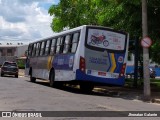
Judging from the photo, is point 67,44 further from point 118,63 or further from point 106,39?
point 118,63

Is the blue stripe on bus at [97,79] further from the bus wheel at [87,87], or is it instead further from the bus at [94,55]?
the bus wheel at [87,87]

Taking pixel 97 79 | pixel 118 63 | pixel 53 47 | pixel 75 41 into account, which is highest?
pixel 75 41

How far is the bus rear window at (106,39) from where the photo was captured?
22.1 meters

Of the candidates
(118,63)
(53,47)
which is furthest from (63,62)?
(118,63)

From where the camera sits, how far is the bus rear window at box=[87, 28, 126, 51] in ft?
72.6

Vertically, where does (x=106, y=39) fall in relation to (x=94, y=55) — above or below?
above

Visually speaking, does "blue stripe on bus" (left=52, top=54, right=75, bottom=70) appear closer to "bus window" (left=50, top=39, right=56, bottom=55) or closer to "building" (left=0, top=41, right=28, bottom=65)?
"bus window" (left=50, top=39, right=56, bottom=55)

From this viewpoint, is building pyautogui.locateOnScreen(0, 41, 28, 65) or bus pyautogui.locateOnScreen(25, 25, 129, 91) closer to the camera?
bus pyautogui.locateOnScreen(25, 25, 129, 91)

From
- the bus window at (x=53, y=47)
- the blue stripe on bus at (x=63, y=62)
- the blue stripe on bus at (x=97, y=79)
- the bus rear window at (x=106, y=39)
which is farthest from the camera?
the bus window at (x=53, y=47)

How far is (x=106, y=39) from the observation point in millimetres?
22516

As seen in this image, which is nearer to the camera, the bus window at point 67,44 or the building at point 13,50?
the bus window at point 67,44

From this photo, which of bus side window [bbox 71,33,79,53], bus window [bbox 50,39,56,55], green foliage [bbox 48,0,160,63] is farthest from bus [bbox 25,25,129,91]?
bus window [bbox 50,39,56,55]

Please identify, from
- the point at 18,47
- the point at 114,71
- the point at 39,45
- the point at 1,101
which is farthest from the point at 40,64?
the point at 18,47

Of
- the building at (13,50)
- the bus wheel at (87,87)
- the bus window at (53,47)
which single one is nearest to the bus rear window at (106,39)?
the bus wheel at (87,87)
